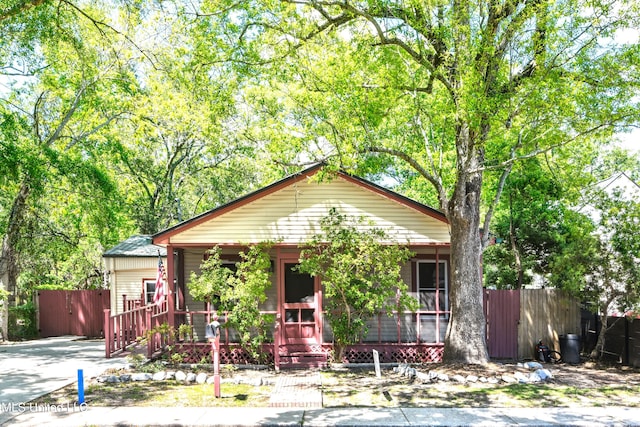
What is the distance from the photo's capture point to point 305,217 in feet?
47.9

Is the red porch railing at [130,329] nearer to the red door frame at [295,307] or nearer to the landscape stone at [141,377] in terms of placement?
the landscape stone at [141,377]

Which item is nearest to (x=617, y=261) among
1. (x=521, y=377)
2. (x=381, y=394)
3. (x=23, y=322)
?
(x=521, y=377)

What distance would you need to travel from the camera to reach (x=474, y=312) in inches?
519

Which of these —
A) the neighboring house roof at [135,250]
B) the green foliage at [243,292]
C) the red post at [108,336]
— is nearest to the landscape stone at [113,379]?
the red post at [108,336]

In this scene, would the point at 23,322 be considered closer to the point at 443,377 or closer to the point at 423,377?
the point at 423,377

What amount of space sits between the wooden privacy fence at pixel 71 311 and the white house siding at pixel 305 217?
26.4 ft

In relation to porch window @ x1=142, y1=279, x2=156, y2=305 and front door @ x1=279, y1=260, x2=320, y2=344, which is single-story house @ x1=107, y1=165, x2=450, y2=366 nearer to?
front door @ x1=279, y1=260, x2=320, y2=344

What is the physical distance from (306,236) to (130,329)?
592 centimetres

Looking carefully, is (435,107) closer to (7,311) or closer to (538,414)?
(538,414)

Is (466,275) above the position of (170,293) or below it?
above

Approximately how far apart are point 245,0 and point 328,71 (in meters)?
3.11

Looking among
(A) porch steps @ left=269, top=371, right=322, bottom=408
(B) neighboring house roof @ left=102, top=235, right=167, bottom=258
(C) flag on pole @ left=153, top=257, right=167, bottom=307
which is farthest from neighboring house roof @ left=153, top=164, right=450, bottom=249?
(B) neighboring house roof @ left=102, top=235, right=167, bottom=258

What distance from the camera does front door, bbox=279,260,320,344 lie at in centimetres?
1456

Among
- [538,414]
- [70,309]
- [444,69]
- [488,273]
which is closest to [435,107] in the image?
[444,69]
